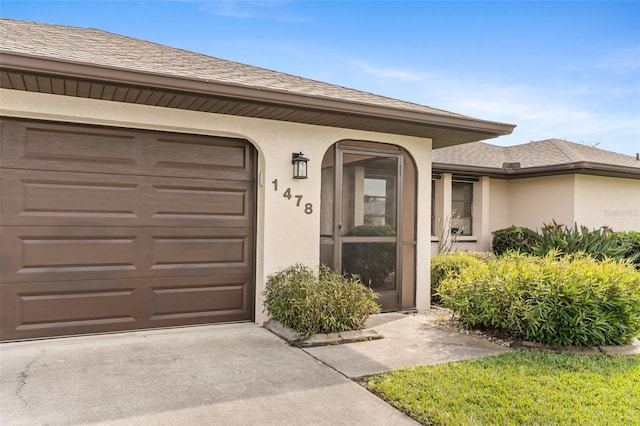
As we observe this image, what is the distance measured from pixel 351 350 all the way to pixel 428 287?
271cm

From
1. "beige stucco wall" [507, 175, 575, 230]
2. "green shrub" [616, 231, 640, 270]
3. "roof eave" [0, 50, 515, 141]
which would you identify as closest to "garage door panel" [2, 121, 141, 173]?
"roof eave" [0, 50, 515, 141]

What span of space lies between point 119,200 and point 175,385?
2477 mm

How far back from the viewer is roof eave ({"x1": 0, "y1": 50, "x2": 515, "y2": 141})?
396 centimetres

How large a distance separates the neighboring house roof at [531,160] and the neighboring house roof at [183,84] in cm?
431

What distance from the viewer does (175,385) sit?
366 centimetres

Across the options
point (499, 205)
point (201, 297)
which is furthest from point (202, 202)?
point (499, 205)

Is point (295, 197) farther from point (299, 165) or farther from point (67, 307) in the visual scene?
point (67, 307)

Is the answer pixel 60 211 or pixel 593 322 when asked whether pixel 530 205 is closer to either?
pixel 593 322

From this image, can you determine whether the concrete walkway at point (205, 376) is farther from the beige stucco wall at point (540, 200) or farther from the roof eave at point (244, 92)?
the beige stucco wall at point (540, 200)

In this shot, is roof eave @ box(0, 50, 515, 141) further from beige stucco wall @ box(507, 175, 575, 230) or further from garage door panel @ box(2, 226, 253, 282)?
beige stucco wall @ box(507, 175, 575, 230)

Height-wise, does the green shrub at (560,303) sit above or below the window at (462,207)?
below

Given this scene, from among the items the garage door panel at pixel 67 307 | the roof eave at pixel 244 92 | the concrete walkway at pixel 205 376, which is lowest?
the concrete walkway at pixel 205 376

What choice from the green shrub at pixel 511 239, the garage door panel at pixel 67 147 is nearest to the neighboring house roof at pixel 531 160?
the green shrub at pixel 511 239

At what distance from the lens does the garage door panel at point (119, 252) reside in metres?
4.80
